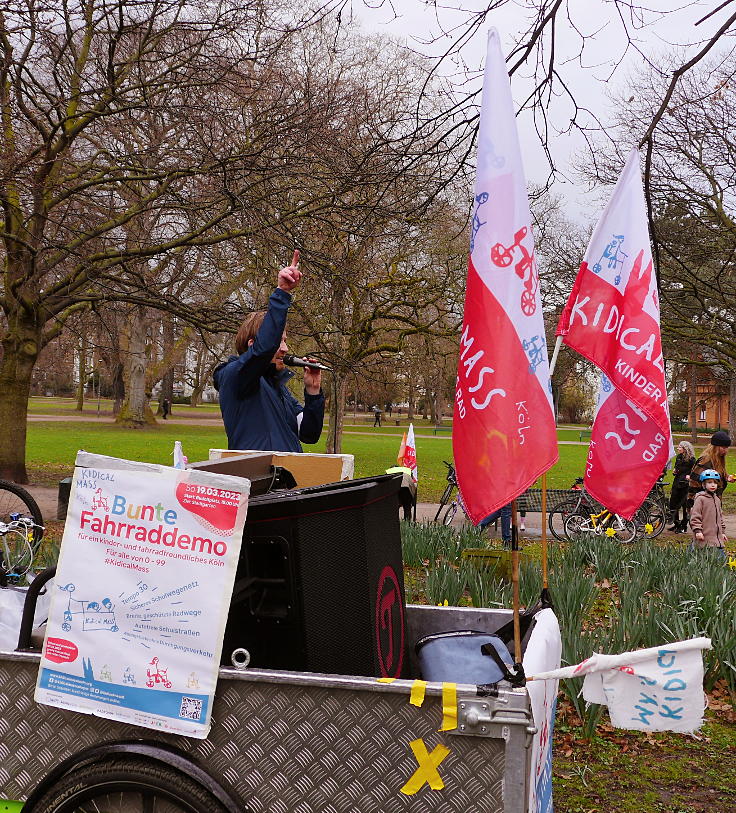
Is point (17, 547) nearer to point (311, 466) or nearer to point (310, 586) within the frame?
point (311, 466)

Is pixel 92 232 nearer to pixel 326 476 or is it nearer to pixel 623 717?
pixel 326 476

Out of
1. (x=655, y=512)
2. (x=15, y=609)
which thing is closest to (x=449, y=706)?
(x=15, y=609)

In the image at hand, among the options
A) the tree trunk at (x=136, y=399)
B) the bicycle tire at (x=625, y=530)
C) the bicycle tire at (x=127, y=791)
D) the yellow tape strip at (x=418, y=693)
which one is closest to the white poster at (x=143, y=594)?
the bicycle tire at (x=127, y=791)

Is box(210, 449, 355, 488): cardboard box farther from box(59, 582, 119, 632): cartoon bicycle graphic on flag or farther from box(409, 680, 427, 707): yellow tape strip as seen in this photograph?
box(409, 680, 427, 707): yellow tape strip

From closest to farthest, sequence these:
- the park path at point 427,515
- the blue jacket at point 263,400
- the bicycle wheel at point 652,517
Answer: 1. the blue jacket at point 263,400
2. the park path at point 427,515
3. the bicycle wheel at point 652,517

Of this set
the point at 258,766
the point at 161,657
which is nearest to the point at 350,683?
the point at 258,766

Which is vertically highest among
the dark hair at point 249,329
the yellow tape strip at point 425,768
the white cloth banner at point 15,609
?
the dark hair at point 249,329

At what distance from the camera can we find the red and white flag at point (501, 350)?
2.66 m

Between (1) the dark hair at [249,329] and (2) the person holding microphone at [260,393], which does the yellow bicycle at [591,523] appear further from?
(1) the dark hair at [249,329]

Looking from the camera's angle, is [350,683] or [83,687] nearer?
[350,683]

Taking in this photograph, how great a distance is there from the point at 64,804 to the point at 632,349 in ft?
9.92

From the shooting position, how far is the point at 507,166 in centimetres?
270

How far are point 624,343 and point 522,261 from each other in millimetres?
1457

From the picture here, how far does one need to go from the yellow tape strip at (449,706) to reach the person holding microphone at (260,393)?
2179 mm
